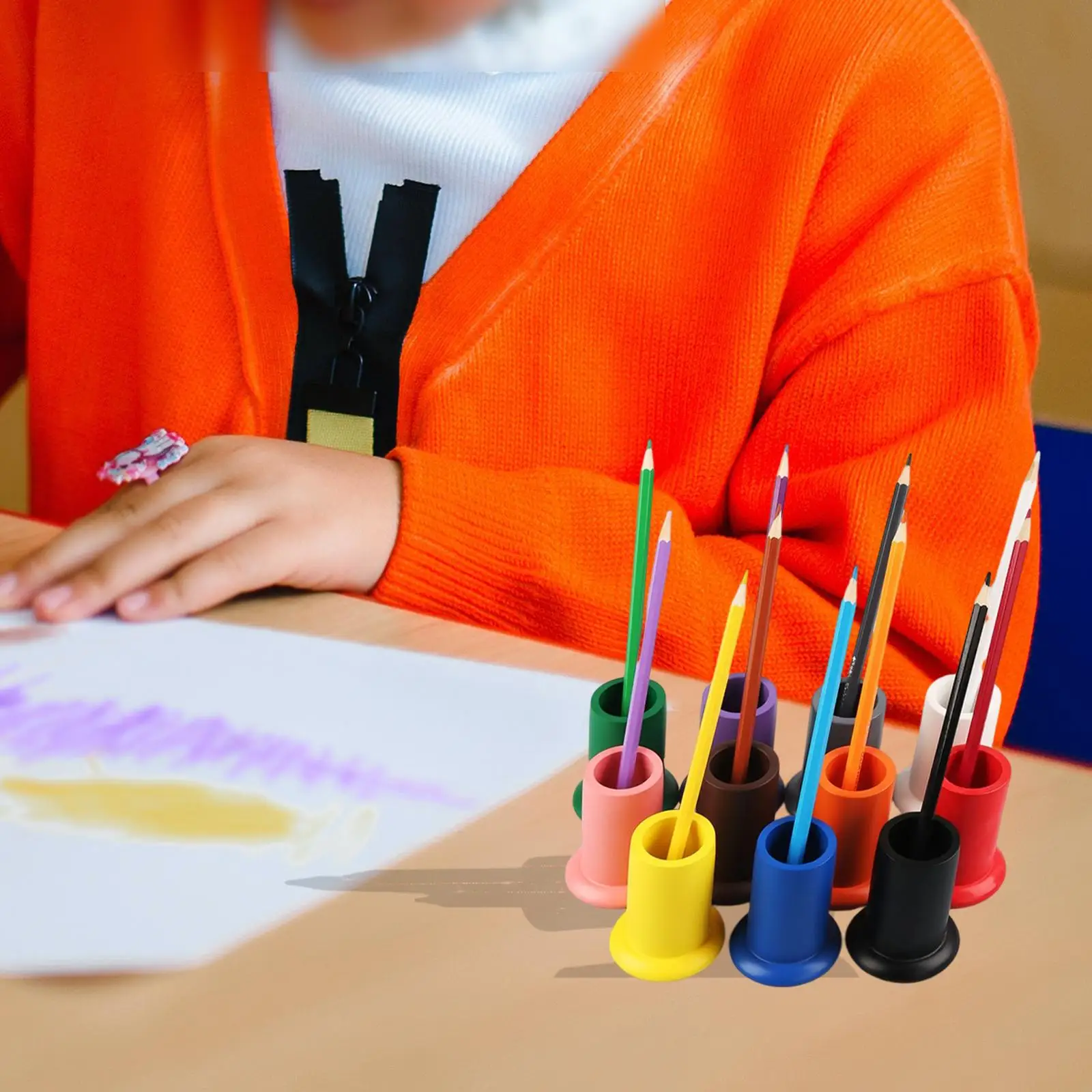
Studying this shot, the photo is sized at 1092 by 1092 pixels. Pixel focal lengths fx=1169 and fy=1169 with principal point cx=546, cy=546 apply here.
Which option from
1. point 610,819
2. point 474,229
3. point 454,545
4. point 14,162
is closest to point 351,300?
point 474,229

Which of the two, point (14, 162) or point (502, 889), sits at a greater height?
point (14, 162)

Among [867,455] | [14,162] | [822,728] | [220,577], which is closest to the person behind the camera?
[822,728]

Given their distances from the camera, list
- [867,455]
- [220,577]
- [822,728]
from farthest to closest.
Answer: [867,455] < [220,577] < [822,728]

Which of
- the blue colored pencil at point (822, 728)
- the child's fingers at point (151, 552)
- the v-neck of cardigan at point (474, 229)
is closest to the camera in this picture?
the blue colored pencil at point (822, 728)

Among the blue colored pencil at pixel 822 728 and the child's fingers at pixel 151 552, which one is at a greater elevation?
the blue colored pencil at pixel 822 728

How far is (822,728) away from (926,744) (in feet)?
0.26

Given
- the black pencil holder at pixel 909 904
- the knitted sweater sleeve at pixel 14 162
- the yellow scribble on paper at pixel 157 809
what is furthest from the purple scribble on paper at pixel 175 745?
the knitted sweater sleeve at pixel 14 162

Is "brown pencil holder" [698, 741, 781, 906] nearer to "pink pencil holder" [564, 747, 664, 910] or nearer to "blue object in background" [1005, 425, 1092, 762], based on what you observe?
"pink pencil holder" [564, 747, 664, 910]

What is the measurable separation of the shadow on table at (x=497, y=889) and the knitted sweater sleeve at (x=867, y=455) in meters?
0.19

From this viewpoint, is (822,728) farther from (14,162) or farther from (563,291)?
(14,162)

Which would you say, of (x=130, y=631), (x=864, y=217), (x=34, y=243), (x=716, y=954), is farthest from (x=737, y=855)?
(x=34, y=243)

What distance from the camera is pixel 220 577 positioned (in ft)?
1.37

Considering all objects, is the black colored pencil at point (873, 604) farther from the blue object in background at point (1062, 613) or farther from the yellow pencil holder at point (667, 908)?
the blue object in background at point (1062, 613)

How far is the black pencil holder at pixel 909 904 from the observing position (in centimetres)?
25
